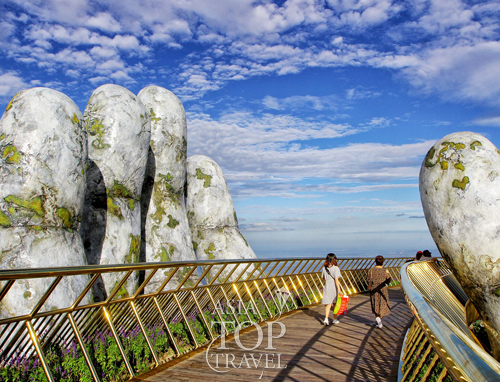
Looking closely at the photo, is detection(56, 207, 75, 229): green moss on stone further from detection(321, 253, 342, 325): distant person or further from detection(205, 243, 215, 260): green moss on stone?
detection(205, 243, 215, 260): green moss on stone

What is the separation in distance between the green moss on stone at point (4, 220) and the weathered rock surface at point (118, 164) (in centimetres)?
360

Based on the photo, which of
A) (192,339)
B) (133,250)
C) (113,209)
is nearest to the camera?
(192,339)

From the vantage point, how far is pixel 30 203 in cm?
921

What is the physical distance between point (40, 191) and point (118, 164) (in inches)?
149

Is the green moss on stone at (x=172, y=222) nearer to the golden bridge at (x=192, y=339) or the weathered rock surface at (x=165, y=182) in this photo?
the weathered rock surface at (x=165, y=182)

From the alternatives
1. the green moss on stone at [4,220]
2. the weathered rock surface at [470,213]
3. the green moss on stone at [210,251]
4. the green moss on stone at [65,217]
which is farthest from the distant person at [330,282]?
the green moss on stone at [210,251]

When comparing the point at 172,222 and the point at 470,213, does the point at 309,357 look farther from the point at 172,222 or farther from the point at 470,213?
the point at 172,222

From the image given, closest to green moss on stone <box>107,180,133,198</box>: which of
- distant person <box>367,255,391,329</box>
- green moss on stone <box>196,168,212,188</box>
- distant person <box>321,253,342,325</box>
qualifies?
green moss on stone <box>196,168,212,188</box>

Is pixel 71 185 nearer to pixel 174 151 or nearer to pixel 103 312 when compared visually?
pixel 103 312

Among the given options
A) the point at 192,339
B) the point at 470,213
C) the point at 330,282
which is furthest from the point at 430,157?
the point at 192,339

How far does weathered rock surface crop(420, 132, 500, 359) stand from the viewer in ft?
22.4

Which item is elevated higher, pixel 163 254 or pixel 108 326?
pixel 108 326

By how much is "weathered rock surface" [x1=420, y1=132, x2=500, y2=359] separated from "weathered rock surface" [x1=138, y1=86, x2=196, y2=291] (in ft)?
32.3

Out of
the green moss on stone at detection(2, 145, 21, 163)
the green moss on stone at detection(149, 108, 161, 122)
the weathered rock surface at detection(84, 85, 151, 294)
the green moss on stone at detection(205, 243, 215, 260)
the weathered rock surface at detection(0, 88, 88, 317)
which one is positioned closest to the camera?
the weathered rock surface at detection(0, 88, 88, 317)
